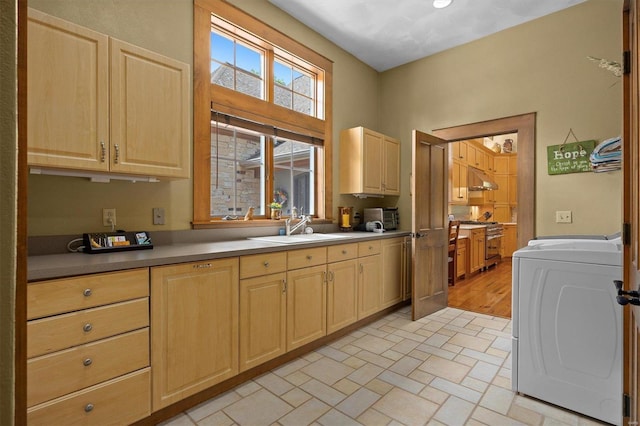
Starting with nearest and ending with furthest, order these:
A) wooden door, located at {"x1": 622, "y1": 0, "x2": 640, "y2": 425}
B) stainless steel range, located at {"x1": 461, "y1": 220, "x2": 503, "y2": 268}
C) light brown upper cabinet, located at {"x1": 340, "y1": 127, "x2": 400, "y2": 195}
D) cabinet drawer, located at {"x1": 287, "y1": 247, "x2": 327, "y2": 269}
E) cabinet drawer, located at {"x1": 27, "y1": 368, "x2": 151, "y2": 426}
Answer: wooden door, located at {"x1": 622, "y1": 0, "x2": 640, "y2": 425} < cabinet drawer, located at {"x1": 27, "y1": 368, "x2": 151, "y2": 426} < cabinet drawer, located at {"x1": 287, "y1": 247, "x2": 327, "y2": 269} < light brown upper cabinet, located at {"x1": 340, "y1": 127, "x2": 400, "y2": 195} < stainless steel range, located at {"x1": 461, "y1": 220, "x2": 503, "y2": 268}

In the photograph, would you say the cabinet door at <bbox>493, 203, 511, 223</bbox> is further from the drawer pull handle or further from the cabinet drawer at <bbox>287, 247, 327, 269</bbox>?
the drawer pull handle

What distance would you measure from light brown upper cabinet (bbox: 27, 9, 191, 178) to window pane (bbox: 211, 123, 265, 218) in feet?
2.14

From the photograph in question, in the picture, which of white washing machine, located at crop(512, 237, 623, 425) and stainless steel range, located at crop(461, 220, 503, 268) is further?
stainless steel range, located at crop(461, 220, 503, 268)

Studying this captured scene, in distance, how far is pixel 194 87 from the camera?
2.50 metres

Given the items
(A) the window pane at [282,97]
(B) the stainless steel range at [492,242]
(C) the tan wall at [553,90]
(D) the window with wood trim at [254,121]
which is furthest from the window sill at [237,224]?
(B) the stainless steel range at [492,242]

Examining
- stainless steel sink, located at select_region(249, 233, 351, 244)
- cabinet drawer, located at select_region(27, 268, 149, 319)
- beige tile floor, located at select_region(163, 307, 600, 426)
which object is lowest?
beige tile floor, located at select_region(163, 307, 600, 426)

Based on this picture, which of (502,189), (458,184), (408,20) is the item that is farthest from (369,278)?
(502,189)

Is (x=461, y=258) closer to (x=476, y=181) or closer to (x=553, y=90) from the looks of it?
(x=476, y=181)

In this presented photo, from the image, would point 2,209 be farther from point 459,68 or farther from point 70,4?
point 459,68

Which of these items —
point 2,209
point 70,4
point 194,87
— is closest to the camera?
point 2,209

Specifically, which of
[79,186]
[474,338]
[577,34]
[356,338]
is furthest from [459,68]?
[79,186]

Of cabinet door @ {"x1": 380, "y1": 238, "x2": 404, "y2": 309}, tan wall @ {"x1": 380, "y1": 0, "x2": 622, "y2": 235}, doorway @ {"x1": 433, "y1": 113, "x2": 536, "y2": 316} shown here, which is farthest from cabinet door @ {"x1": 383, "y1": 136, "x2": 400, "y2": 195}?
doorway @ {"x1": 433, "y1": 113, "x2": 536, "y2": 316}

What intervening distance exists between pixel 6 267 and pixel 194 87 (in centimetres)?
239

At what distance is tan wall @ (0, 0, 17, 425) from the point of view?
1.41ft
